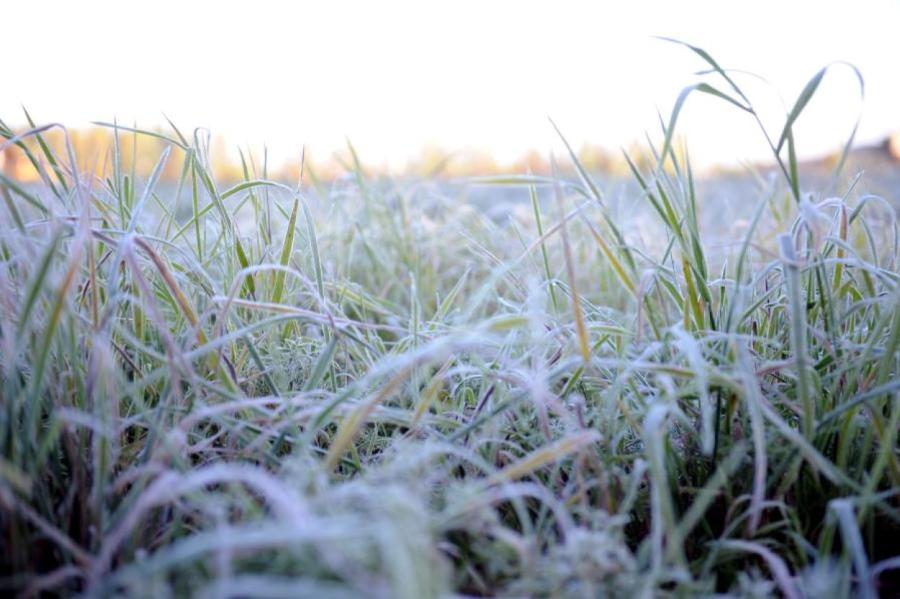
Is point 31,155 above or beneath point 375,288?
above

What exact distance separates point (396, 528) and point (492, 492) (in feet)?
0.60

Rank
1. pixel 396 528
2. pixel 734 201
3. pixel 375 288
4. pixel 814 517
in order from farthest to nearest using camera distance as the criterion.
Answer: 1. pixel 734 201
2. pixel 375 288
3. pixel 814 517
4. pixel 396 528

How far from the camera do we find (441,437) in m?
0.90

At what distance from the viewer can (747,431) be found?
34.3 inches

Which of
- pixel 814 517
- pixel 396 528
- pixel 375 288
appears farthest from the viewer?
pixel 375 288

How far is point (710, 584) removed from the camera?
700 mm

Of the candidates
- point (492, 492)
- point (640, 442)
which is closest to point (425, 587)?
point (492, 492)

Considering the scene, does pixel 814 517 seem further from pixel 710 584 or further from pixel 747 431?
pixel 710 584

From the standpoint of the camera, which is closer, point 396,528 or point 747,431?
point 396,528

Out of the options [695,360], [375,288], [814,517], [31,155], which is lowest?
[814,517]

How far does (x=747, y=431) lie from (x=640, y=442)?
0.15 metres

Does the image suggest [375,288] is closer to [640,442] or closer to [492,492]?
[640,442]

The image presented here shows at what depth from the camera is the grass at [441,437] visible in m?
0.61

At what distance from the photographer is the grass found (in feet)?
2.00
